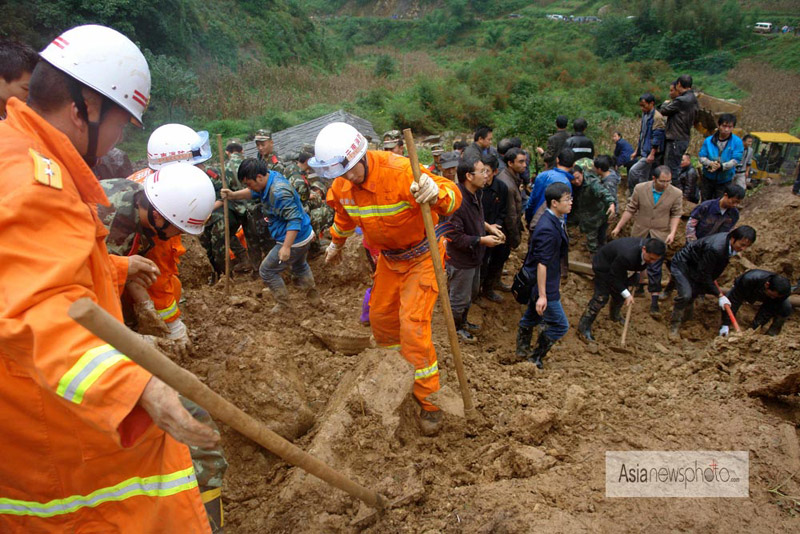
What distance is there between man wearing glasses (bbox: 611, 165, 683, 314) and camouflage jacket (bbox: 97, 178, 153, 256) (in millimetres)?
5556

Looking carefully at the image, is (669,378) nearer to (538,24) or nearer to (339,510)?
(339,510)

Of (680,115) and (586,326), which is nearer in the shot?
(586,326)

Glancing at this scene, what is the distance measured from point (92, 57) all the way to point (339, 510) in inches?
93.1

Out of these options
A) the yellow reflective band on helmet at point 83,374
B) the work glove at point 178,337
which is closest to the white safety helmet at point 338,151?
the work glove at point 178,337

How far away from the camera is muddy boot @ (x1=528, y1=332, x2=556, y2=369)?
16.1 feet

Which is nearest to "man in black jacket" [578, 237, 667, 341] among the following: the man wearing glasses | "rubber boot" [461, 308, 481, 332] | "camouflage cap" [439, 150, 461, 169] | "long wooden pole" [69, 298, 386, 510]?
the man wearing glasses

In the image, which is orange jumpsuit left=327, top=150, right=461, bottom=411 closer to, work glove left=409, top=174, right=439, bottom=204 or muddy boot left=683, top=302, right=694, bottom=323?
work glove left=409, top=174, right=439, bottom=204

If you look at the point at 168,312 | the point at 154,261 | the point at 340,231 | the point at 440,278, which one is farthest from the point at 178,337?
the point at 440,278

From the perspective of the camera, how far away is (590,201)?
6.79 meters

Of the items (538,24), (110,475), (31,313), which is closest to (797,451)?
(110,475)

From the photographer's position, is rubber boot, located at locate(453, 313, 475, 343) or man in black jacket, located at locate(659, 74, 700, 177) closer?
rubber boot, located at locate(453, 313, 475, 343)

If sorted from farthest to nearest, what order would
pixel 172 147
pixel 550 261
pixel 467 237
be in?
pixel 172 147
pixel 467 237
pixel 550 261

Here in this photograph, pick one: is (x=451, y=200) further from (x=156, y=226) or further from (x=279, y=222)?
(x=279, y=222)

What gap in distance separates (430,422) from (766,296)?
4.14m
